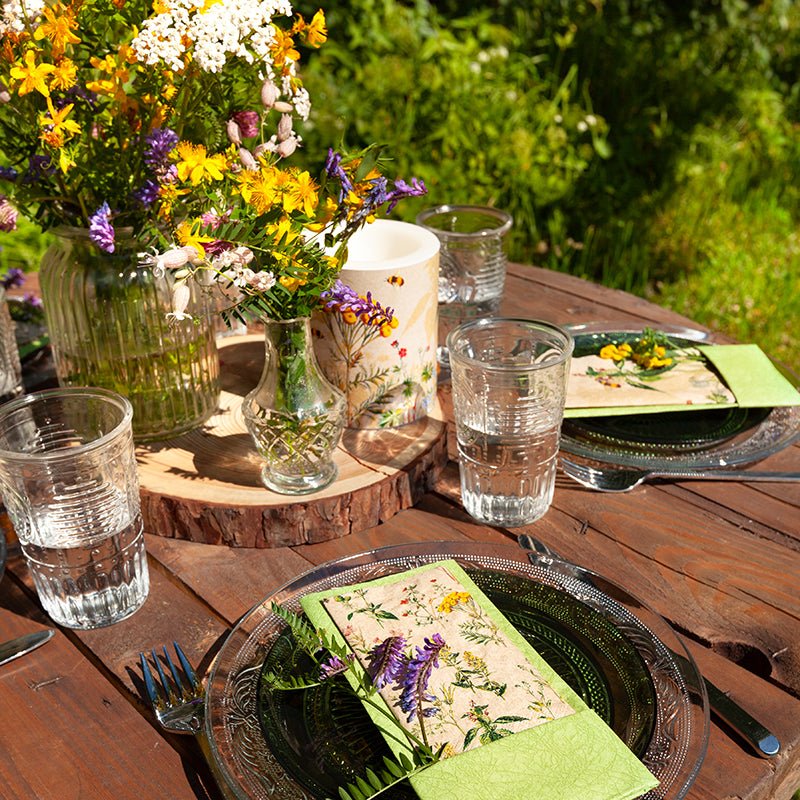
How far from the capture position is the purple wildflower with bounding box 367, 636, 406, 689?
0.87 meters

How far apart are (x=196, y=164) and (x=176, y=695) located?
52cm

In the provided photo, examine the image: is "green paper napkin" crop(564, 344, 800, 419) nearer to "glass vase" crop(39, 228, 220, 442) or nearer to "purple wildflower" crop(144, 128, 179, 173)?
"glass vase" crop(39, 228, 220, 442)

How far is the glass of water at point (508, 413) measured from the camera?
1112mm

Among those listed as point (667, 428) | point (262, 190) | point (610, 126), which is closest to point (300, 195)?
point (262, 190)

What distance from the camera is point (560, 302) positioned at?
177cm

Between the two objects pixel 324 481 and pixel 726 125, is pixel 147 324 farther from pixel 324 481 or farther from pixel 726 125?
pixel 726 125

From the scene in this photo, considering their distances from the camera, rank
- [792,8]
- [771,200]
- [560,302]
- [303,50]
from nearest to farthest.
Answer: [560,302], [771,200], [303,50], [792,8]

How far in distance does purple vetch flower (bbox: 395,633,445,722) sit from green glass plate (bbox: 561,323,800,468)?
0.46 m

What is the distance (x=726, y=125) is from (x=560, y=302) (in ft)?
8.87

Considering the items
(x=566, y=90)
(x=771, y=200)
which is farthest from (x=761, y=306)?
(x=566, y=90)

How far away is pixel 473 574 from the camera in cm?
103

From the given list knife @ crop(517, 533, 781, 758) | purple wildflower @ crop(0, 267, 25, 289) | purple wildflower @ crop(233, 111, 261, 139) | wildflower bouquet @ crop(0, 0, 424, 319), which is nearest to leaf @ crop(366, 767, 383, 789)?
knife @ crop(517, 533, 781, 758)

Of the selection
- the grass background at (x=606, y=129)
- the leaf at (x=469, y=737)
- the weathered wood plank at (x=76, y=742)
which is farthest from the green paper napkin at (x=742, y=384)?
the grass background at (x=606, y=129)

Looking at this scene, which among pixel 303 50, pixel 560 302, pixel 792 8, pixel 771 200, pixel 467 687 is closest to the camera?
pixel 467 687
